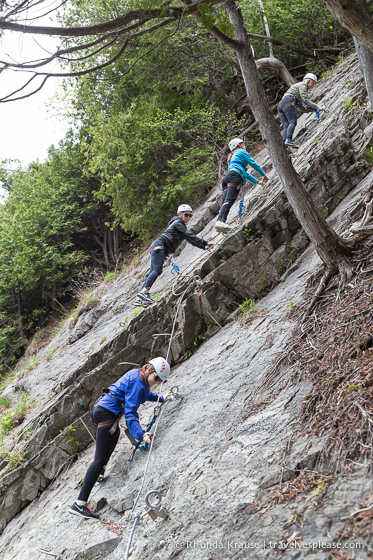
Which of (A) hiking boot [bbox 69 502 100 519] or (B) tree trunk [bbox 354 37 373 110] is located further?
(B) tree trunk [bbox 354 37 373 110]

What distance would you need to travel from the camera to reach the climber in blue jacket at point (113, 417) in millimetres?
5250

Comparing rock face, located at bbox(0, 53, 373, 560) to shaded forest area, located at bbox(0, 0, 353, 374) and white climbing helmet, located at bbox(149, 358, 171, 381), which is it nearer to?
white climbing helmet, located at bbox(149, 358, 171, 381)

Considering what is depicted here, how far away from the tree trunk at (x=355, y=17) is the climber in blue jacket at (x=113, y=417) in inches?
184

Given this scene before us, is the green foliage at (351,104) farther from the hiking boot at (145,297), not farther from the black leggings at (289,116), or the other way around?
the hiking boot at (145,297)

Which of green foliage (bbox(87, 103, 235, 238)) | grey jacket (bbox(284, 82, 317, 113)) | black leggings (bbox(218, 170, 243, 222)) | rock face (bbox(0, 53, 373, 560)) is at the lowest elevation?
rock face (bbox(0, 53, 373, 560))

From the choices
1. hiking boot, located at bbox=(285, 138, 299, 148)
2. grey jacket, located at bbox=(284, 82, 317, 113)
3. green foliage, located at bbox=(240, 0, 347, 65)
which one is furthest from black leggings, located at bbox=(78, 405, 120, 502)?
green foliage, located at bbox=(240, 0, 347, 65)

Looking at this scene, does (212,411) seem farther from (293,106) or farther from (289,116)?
(293,106)

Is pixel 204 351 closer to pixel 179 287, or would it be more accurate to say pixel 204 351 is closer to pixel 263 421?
pixel 179 287

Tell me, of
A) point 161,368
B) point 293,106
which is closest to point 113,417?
point 161,368

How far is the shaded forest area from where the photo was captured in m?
14.0

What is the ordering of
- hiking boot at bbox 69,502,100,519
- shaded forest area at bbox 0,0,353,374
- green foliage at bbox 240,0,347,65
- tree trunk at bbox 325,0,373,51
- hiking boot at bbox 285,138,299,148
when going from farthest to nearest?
green foliage at bbox 240,0,347,65, shaded forest area at bbox 0,0,353,374, hiking boot at bbox 285,138,299,148, hiking boot at bbox 69,502,100,519, tree trunk at bbox 325,0,373,51

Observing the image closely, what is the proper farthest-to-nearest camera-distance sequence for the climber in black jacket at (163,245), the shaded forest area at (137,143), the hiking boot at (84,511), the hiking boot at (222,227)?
the shaded forest area at (137,143), the climber in black jacket at (163,245), the hiking boot at (222,227), the hiking boot at (84,511)

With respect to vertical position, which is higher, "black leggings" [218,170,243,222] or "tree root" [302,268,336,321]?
"black leggings" [218,170,243,222]

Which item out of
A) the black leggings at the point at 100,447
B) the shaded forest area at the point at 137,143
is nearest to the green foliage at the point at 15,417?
the black leggings at the point at 100,447
